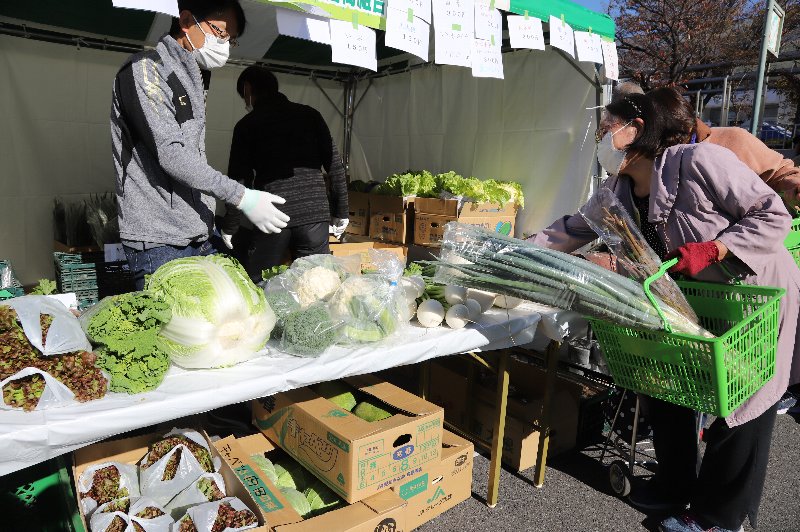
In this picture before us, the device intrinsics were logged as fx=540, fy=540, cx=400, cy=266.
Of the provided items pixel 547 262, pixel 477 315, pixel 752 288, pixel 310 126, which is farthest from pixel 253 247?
pixel 752 288

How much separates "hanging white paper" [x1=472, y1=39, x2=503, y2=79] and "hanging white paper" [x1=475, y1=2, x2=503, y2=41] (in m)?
0.04

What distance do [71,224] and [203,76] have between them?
291cm

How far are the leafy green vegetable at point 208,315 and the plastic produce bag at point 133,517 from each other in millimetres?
448

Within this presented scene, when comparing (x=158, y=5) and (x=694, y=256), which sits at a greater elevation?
(x=158, y=5)

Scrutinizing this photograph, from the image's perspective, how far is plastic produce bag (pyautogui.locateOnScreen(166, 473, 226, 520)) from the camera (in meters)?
1.74

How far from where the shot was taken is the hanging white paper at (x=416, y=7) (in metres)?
3.20

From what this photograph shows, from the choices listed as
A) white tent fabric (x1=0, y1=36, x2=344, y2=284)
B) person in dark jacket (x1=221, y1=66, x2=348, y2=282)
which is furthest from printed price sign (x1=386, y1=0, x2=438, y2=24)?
white tent fabric (x1=0, y1=36, x2=344, y2=284)

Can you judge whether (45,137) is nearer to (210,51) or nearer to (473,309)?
(210,51)

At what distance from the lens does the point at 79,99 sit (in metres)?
5.06

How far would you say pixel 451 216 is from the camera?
492 centimetres

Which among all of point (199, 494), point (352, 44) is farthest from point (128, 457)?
point (352, 44)

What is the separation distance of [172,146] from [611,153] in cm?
173

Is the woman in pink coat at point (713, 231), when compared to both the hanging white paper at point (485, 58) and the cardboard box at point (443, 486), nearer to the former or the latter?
the cardboard box at point (443, 486)

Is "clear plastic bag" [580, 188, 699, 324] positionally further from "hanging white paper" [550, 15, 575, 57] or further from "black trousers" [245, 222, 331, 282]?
"hanging white paper" [550, 15, 575, 57]
